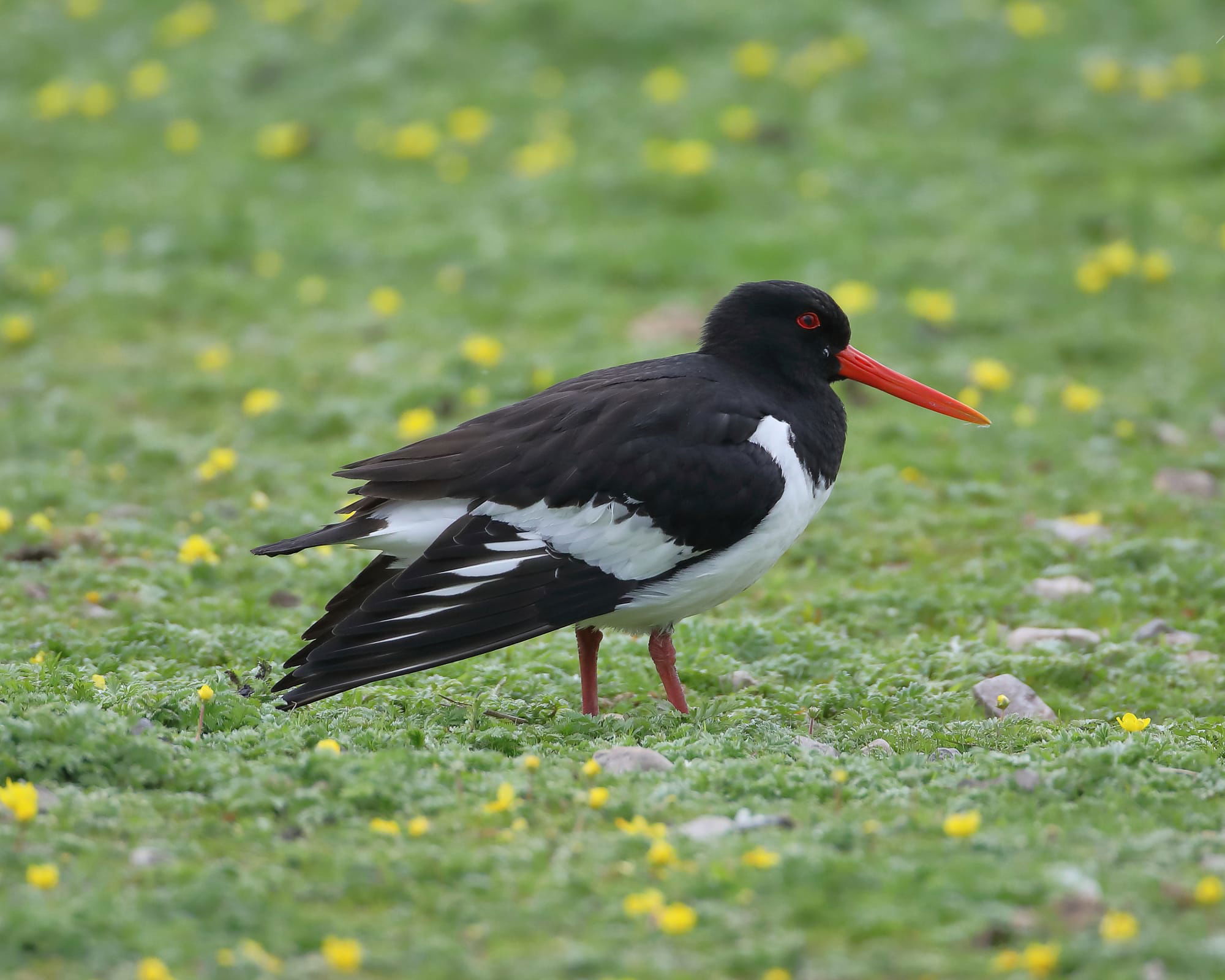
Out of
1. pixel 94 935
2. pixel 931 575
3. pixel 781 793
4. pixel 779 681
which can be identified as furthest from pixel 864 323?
pixel 94 935

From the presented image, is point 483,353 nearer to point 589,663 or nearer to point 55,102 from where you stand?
point 589,663

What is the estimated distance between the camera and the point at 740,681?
6621 millimetres

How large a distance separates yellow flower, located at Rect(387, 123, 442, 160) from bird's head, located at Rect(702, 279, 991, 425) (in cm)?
722

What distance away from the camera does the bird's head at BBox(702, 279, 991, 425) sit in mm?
6570

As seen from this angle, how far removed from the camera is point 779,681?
661 centimetres

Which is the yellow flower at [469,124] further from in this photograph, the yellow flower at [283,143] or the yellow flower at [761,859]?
the yellow flower at [761,859]

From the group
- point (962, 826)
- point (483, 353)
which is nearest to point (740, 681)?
point (962, 826)

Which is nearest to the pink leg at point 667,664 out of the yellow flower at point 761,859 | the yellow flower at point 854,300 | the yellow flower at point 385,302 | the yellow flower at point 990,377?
the yellow flower at point 761,859

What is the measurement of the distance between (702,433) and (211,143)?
9420 mm

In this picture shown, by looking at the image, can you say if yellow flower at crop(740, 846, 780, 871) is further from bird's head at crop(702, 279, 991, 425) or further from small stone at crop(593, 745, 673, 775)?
bird's head at crop(702, 279, 991, 425)

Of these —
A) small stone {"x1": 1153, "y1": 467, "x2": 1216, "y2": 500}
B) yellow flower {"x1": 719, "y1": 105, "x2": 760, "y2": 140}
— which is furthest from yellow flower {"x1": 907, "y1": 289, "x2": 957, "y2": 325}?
yellow flower {"x1": 719, "y1": 105, "x2": 760, "y2": 140}

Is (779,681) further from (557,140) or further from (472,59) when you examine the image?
(472,59)

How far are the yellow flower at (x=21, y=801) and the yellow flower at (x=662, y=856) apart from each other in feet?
6.02

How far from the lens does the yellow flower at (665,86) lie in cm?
1365
